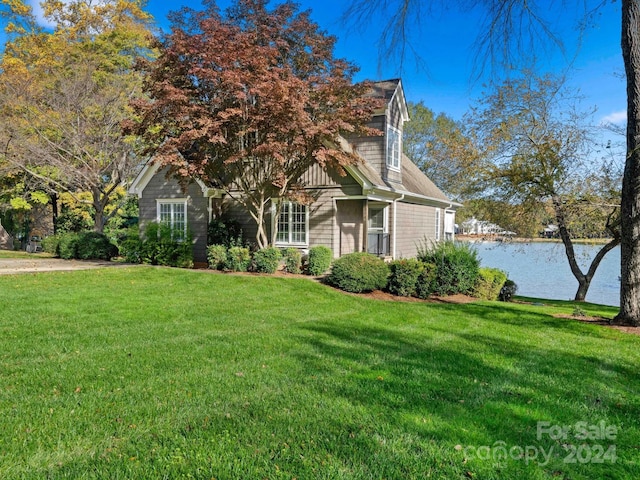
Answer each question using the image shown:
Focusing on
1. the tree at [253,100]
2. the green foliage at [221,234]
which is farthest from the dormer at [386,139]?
the green foliage at [221,234]

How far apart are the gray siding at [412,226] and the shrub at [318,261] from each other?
3.43 metres

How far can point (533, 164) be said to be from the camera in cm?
1580

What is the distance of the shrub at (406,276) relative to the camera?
10.8 m

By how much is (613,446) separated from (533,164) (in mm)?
14588

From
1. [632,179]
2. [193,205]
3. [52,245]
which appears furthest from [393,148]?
[52,245]

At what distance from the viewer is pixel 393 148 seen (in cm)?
1559

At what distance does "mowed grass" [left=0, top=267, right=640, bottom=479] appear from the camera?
9.25ft

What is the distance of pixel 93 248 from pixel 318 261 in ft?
30.7

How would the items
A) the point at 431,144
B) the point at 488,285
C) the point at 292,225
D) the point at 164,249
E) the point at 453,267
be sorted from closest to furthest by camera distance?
the point at 453,267 → the point at 488,285 → the point at 164,249 → the point at 292,225 → the point at 431,144

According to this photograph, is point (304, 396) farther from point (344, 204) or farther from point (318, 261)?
point (344, 204)

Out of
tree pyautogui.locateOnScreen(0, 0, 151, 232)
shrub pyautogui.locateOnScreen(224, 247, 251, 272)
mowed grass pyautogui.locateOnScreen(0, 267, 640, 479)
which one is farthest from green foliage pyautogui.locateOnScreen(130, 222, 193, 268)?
mowed grass pyautogui.locateOnScreen(0, 267, 640, 479)

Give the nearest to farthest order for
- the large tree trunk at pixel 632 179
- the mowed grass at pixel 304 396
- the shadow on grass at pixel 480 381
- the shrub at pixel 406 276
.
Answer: the mowed grass at pixel 304 396
the shadow on grass at pixel 480 381
the large tree trunk at pixel 632 179
the shrub at pixel 406 276

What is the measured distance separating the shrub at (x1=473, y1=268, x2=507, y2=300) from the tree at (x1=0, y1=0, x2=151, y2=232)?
1485cm

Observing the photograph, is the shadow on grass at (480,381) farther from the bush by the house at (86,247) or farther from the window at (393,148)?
the bush by the house at (86,247)
